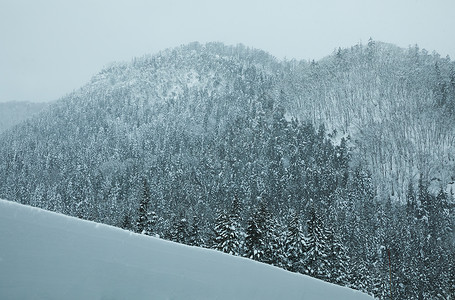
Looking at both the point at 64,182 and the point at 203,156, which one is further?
the point at 203,156

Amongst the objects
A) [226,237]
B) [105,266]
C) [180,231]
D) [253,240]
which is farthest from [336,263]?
[105,266]

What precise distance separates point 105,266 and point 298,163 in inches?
4508

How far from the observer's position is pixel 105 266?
4887 mm

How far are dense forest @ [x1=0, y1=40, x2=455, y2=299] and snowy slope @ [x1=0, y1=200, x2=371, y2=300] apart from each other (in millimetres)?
18228

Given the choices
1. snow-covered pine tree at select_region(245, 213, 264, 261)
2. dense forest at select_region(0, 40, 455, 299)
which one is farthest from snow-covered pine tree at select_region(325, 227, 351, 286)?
snow-covered pine tree at select_region(245, 213, 264, 261)

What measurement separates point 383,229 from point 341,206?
13.3 metres

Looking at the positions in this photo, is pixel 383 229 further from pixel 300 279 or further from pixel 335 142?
pixel 300 279

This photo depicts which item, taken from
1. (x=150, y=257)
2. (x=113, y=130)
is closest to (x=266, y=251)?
(x=150, y=257)

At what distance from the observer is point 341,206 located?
94.4 metres

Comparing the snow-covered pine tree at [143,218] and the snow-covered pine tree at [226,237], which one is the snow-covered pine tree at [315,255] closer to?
the snow-covered pine tree at [226,237]

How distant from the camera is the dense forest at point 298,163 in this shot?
58.0 m

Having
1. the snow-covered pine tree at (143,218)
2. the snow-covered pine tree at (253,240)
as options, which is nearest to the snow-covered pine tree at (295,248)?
the snow-covered pine tree at (253,240)

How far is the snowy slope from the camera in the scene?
4398 mm

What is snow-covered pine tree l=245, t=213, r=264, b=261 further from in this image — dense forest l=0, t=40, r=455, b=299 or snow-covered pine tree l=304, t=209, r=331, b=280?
snow-covered pine tree l=304, t=209, r=331, b=280
